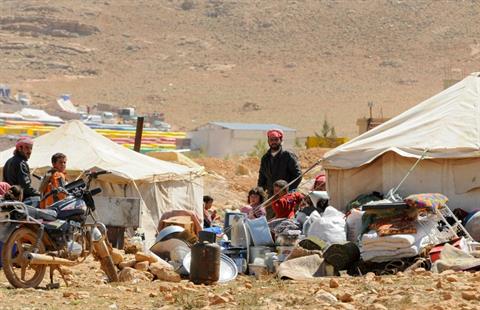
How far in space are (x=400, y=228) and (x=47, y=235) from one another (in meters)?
3.24

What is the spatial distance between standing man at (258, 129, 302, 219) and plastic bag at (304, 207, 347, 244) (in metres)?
1.50

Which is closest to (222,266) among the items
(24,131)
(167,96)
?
(24,131)

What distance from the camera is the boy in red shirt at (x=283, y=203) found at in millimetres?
13242

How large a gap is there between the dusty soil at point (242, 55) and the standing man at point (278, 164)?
52.7 metres

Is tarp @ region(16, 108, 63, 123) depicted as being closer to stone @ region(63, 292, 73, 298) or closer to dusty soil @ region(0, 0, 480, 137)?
dusty soil @ region(0, 0, 480, 137)

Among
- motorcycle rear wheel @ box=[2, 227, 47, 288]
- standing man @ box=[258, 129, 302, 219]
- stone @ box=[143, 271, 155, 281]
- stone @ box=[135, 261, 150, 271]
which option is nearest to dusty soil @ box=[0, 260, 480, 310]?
motorcycle rear wheel @ box=[2, 227, 47, 288]

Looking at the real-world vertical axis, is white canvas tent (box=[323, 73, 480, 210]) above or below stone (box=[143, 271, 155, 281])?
above

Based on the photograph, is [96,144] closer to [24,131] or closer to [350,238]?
[350,238]

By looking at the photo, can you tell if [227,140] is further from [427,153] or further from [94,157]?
[427,153]

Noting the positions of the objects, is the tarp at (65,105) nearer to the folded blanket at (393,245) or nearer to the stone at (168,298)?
the folded blanket at (393,245)

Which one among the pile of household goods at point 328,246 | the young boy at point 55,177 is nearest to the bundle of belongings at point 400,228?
the pile of household goods at point 328,246

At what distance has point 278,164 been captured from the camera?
553 inches

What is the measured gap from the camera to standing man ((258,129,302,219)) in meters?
13.9

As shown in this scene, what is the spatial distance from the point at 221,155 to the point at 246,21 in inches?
1845
